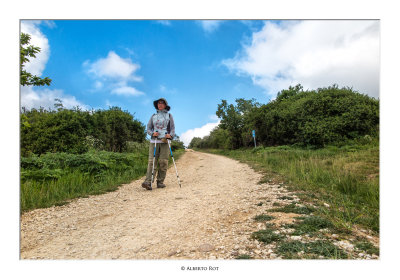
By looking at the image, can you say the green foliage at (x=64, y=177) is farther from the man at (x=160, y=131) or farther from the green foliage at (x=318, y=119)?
the green foliage at (x=318, y=119)

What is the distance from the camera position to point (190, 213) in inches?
140

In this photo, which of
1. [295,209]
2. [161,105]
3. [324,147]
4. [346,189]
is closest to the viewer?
[295,209]

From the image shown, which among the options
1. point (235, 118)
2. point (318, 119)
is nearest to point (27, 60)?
point (318, 119)

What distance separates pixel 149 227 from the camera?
293 cm

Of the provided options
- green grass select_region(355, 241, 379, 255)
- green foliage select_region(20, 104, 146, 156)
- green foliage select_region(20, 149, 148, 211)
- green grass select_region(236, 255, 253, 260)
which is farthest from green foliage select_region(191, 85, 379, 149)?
green foliage select_region(20, 104, 146, 156)

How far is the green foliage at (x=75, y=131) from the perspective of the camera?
31.1 feet

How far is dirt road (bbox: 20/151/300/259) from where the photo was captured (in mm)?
2061

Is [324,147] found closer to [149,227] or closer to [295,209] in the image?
[295,209]

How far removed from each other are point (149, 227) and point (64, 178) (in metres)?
3.80

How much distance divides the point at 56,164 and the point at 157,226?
4.98 m

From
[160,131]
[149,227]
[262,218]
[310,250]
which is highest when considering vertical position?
[160,131]

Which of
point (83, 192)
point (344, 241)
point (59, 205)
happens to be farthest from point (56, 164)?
point (344, 241)

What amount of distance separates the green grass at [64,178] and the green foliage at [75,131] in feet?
4.97
